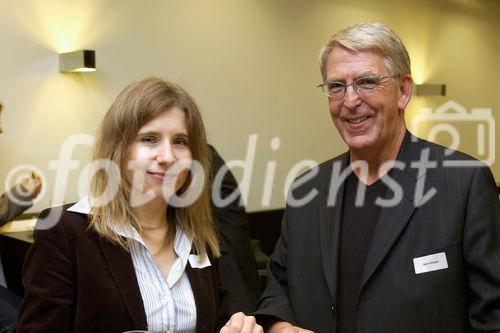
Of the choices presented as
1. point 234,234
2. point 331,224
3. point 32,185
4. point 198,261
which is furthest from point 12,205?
point 331,224

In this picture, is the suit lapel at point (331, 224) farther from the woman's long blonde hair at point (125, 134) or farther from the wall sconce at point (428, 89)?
the wall sconce at point (428, 89)

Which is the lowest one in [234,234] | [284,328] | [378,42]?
[234,234]

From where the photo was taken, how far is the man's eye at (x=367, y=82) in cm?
186

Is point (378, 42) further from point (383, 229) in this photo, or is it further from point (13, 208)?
point (13, 208)

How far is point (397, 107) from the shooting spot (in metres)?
1.94

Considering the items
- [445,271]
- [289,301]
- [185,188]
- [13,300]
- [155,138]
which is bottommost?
[13,300]

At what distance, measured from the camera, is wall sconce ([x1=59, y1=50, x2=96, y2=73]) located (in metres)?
4.23

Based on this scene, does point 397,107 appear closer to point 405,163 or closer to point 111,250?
point 405,163

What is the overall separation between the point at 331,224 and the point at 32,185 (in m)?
2.81

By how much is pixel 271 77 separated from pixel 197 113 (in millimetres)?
4130

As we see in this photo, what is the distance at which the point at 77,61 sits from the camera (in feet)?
14.0

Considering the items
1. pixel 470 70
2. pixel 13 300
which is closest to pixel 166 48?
pixel 13 300

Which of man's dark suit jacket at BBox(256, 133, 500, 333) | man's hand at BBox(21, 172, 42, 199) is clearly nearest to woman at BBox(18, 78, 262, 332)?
man's dark suit jacket at BBox(256, 133, 500, 333)

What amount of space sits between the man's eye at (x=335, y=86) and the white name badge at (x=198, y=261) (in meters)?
0.68
